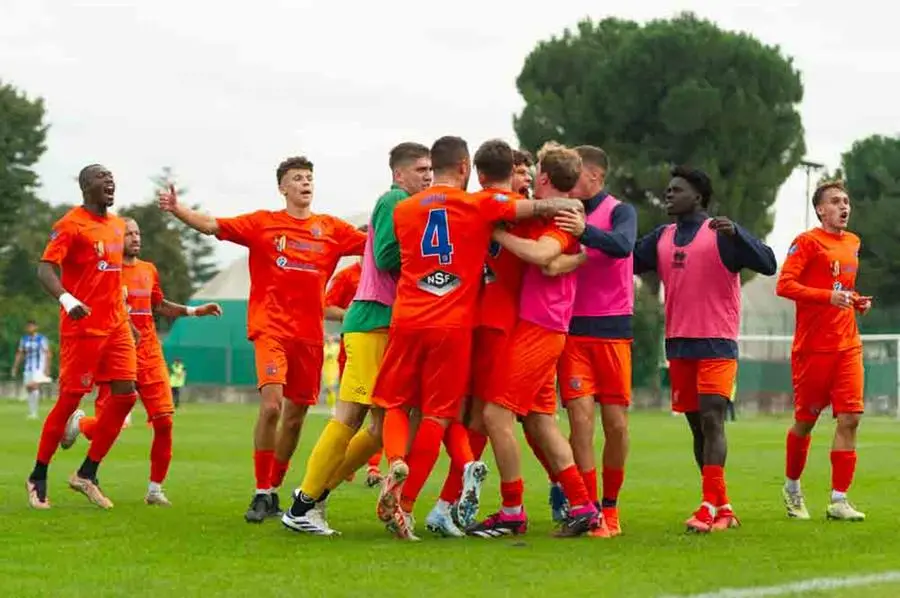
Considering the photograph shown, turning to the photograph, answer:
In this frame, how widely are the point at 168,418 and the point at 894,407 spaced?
106 ft

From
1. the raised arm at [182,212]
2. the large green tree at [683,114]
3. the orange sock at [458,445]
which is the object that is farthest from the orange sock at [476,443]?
the large green tree at [683,114]

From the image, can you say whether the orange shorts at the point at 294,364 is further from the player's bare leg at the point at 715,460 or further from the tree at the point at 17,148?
the tree at the point at 17,148

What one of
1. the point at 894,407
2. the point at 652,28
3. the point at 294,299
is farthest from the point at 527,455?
the point at 652,28

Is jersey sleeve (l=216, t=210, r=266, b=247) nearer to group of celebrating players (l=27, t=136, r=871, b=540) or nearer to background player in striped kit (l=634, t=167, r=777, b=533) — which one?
group of celebrating players (l=27, t=136, r=871, b=540)

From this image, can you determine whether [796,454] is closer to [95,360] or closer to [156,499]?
[156,499]

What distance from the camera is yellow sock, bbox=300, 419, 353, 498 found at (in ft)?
33.0

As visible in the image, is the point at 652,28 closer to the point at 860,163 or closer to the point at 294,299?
the point at 860,163

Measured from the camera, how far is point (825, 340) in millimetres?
12078

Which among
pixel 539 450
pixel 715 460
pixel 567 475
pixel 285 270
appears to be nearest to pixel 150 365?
pixel 285 270

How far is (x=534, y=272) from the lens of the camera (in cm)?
996

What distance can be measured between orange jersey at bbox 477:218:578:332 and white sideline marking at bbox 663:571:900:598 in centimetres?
263

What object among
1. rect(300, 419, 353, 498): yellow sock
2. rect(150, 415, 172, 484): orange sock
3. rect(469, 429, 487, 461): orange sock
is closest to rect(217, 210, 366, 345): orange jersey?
rect(469, 429, 487, 461): orange sock

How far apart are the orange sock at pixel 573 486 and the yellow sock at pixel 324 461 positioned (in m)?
1.30

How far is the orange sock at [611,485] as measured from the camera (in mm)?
10477
